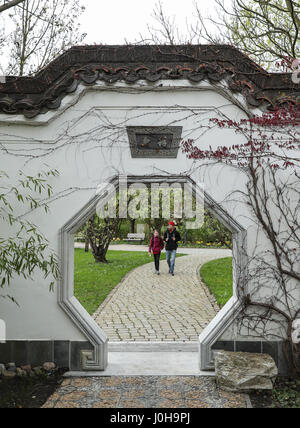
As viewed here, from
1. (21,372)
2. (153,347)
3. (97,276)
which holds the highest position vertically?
(21,372)

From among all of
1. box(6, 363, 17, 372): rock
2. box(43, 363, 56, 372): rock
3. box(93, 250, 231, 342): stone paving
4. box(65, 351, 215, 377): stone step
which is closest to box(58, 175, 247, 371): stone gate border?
box(65, 351, 215, 377): stone step

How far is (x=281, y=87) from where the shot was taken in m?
4.53

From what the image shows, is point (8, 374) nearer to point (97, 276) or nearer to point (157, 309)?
point (157, 309)

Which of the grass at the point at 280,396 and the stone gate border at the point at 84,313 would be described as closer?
the grass at the point at 280,396

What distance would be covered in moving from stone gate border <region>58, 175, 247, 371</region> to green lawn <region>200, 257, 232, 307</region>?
3.96 metres

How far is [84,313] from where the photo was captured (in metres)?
4.60

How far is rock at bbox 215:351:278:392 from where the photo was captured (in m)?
3.90

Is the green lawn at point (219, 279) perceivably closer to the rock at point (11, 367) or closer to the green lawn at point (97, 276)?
the green lawn at point (97, 276)

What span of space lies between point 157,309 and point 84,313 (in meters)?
3.94

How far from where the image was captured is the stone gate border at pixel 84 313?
4457 mm

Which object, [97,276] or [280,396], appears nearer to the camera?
[280,396]

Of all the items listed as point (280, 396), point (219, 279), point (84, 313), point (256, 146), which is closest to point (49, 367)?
point (84, 313)

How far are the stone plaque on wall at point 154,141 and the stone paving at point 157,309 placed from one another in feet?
10.4

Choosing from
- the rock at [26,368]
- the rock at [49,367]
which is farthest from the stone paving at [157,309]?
the rock at [26,368]
